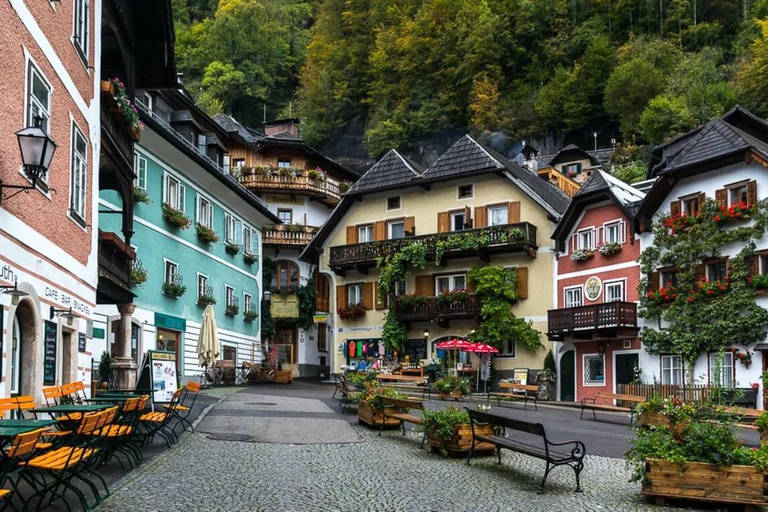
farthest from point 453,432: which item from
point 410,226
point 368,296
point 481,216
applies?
point 368,296

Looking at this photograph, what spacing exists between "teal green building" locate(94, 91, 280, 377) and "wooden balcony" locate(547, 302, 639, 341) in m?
13.0

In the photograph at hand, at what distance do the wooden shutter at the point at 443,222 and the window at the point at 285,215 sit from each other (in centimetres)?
1015

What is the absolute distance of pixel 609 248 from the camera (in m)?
33.4

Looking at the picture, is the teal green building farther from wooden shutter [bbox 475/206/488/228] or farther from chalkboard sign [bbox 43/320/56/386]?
chalkboard sign [bbox 43/320/56/386]

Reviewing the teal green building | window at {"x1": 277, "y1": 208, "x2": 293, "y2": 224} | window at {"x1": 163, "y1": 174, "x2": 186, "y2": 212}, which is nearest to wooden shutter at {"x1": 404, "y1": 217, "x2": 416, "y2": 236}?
the teal green building

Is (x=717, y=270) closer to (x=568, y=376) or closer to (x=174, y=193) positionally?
(x=568, y=376)

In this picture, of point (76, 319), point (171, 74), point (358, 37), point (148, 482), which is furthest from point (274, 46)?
point (148, 482)

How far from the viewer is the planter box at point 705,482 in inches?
392

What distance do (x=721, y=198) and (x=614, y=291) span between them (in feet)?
18.6

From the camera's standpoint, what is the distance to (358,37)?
78.1 metres

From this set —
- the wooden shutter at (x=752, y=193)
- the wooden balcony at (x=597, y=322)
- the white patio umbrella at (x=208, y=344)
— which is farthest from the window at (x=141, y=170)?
the wooden shutter at (x=752, y=193)

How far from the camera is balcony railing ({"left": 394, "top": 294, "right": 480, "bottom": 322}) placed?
3753cm

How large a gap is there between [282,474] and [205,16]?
3311 inches

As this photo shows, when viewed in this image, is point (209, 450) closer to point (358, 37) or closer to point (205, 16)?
point (358, 37)
